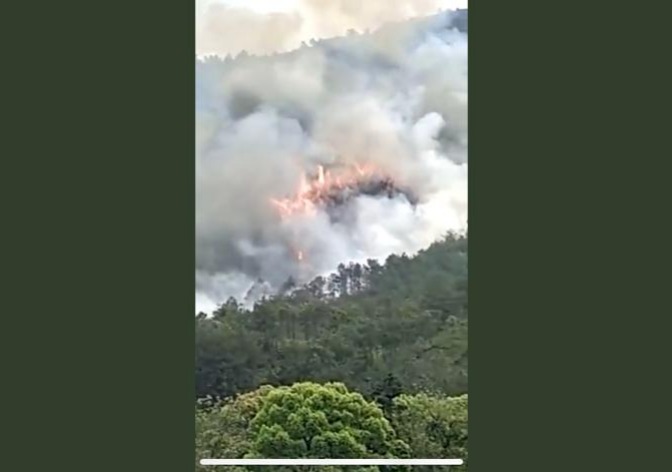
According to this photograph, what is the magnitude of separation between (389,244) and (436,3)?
1.45m

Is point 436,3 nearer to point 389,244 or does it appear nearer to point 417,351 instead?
point 389,244

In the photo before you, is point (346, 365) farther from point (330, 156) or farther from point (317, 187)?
point (330, 156)

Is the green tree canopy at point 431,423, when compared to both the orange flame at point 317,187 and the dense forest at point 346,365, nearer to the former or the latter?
the dense forest at point 346,365

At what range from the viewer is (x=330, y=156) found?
8.53 metres

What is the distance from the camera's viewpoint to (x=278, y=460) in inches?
327

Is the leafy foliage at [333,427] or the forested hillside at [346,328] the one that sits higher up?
the forested hillside at [346,328]

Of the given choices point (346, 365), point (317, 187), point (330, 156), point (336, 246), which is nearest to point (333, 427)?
point (346, 365)

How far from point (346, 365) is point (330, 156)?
1228 mm

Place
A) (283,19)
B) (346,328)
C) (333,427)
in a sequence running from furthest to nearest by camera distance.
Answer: (283,19), (346,328), (333,427)

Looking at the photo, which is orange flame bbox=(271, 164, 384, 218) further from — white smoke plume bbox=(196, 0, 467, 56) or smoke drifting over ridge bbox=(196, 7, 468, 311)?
white smoke plume bbox=(196, 0, 467, 56)

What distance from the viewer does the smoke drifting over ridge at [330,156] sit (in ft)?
27.7

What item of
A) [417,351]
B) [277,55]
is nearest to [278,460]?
[417,351]

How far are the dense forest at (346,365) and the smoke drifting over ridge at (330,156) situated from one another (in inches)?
6.2

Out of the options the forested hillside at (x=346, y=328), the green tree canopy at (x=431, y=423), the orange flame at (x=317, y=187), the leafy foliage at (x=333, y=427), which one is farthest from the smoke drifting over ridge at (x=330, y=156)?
the green tree canopy at (x=431, y=423)
